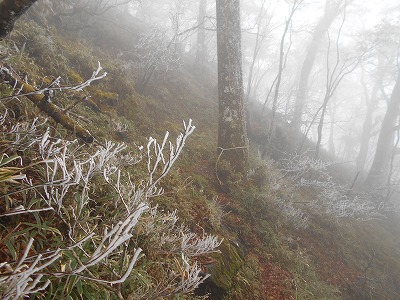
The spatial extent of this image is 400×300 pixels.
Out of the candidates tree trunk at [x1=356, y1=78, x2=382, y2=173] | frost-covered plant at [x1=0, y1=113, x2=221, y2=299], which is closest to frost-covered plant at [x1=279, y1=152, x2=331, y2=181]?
frost-covered plant at [x1=0, y1=113, x2=221, y2=299]

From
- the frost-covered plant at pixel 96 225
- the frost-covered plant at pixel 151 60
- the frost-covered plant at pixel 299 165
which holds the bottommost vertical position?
the frost-covered plant at pixel 96 225

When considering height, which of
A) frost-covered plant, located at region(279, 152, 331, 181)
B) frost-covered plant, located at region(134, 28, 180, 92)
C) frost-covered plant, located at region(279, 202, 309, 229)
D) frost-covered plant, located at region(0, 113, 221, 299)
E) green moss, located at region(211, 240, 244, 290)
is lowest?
green moss, located at region(211, 240, 244, 290)

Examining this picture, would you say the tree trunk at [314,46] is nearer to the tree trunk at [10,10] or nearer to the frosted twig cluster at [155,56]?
the frosted twig cluster at [155,56]

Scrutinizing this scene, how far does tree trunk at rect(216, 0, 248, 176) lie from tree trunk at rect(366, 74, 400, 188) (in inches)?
402

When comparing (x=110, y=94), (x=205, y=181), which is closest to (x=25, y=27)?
(x=110, y=94)

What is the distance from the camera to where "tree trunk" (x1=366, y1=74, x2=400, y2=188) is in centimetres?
1307

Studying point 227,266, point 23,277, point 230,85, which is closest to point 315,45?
point 230,85

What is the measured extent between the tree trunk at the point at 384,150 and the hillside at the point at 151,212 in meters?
4.08

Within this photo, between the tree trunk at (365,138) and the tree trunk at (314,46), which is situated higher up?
the tree trunk at (314,46)

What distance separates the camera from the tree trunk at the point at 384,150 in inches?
515

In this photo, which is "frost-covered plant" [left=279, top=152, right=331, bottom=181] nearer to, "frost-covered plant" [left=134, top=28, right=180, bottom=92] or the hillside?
the hillside

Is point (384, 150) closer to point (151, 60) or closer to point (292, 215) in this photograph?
point (292, 215)

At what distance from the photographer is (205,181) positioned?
5.22m

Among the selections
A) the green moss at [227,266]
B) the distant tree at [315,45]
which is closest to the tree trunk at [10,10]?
the green moss at [227,266]
